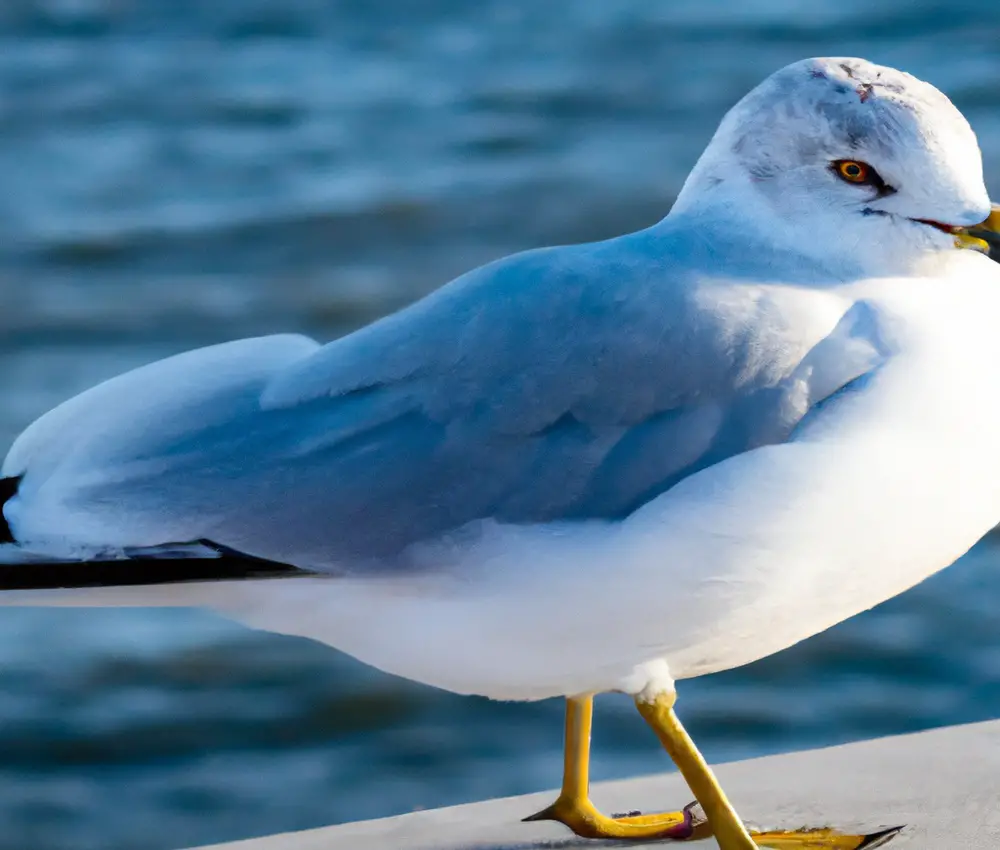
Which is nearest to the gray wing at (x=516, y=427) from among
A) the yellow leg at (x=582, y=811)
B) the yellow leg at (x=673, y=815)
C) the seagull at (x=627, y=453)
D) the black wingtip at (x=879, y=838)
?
the seagull at (x=627, y=453)

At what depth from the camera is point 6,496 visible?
2.36m

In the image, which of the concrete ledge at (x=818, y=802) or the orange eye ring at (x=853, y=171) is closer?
the orange eye ring at (x=853, y=171)

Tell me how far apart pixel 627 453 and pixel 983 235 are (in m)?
0.50

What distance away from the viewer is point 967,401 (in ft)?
7.47

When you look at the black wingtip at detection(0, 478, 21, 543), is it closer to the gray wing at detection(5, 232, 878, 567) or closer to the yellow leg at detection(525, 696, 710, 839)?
the gray wing at detection(5, 232, 878, 567)

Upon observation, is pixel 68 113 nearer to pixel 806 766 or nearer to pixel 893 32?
pixel 893 32

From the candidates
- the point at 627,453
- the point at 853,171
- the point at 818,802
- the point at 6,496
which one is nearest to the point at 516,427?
the point at 627,453

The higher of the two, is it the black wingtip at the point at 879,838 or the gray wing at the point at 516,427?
the gray wing at the point at 516,427

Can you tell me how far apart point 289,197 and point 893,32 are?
9.77ft

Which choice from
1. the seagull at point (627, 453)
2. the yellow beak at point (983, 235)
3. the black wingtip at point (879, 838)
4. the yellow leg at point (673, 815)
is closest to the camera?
the seagull at point (627, 453)

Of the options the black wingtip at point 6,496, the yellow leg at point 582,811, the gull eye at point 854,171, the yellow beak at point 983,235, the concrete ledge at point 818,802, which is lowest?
the concrete ledge at point 818,802

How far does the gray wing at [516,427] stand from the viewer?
226 centimetres

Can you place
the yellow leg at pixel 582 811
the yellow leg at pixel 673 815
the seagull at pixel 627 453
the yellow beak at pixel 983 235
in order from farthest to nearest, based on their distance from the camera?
the yellow leg at pixel 582 811
the yellow leg at pixel 673 815
the yellow beak at pixel 983 235
the seagull at pixel 627 453

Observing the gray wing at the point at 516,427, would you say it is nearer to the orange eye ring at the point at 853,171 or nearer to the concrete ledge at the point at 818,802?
the orange eye ring at the point at 853,171
